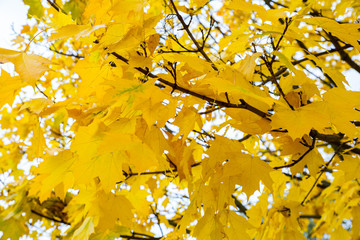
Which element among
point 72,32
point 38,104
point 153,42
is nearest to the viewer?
point 72,32

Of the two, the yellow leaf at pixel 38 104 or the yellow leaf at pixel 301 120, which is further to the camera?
the yellow leaf at pixel 38 104

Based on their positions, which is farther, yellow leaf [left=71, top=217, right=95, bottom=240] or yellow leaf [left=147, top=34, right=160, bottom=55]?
yellow leaf [left=71, top=217, right=95, bottom=240]

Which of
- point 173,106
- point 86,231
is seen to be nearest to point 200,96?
Result: point 173,106

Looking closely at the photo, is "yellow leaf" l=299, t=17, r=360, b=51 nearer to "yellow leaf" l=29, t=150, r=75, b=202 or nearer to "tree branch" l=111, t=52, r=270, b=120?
"tree branch" l=111, t=52, r=270, b=120

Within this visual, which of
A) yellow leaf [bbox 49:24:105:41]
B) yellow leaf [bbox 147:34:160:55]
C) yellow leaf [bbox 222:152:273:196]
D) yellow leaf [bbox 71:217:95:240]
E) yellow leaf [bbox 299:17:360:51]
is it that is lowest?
yellow leaf [bbox 71:217:95:240]

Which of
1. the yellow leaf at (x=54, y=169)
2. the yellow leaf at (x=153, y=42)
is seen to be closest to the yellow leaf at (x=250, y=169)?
the yellow leaf at (x=153, y=42)

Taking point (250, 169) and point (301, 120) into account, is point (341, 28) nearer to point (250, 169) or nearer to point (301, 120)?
point (301, 120)

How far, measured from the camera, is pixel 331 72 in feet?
2.80

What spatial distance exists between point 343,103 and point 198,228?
59 centimetres

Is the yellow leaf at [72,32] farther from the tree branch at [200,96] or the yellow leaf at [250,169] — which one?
the yellow leaf at [250,169]

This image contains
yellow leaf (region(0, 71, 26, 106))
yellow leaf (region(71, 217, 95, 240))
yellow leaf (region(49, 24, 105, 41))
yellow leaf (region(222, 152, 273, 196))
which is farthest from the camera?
yellow leaf (region(71, 217, 95, 240))

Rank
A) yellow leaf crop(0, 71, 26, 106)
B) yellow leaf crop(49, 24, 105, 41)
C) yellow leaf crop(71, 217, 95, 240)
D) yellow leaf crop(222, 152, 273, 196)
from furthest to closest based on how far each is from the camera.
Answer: yellow leaf crop(71, 217, 95, 240), yellow leaf crop(222, 152, 273, 196), yellow leaf crop(0, 71, 26, 106), yellow leaf crop(49, 24, 105, 41)

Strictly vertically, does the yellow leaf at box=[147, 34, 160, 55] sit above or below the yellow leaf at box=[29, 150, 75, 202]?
above

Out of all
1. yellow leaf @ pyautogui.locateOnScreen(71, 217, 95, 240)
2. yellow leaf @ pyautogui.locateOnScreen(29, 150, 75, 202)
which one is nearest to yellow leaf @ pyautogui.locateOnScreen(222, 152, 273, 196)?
yellow leaf @ pyautogui.locateOnScreen(29, 150, 75, 202)
